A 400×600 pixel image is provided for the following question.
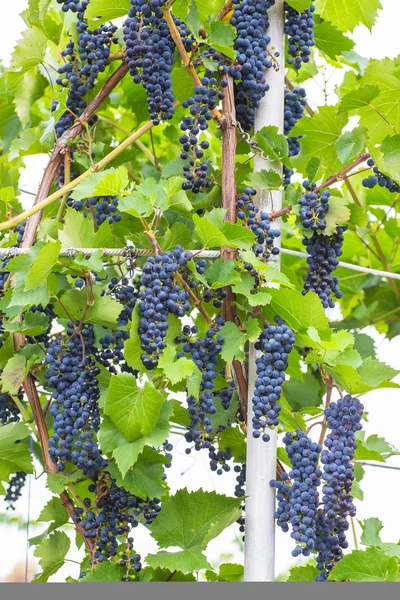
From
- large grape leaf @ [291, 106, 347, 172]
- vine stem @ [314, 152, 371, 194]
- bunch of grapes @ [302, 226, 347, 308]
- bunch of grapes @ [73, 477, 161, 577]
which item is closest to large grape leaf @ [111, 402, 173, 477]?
bunch of grapes @ [73, 477, 161, 577]

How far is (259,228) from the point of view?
1.34 meters

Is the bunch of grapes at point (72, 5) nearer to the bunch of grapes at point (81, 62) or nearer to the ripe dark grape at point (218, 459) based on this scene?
the bunch of grapes at point (81, 62)

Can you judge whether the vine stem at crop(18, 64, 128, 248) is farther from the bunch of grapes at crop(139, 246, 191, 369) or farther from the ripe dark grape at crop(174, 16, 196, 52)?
the bunch of grapes at crop(139, 246, 191, 369)

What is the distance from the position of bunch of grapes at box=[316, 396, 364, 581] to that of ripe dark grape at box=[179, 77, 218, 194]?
458 millimetres

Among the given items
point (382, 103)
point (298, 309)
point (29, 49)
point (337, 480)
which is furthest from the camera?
point (29, 49)

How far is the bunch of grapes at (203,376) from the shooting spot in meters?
1.28

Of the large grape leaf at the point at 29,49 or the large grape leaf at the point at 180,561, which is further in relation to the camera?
the large grape leaf at the point at 29,49

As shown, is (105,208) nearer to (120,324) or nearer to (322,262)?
(120,324)

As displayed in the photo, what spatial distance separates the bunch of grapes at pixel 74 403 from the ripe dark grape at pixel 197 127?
1.09 ft

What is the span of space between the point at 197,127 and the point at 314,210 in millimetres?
249

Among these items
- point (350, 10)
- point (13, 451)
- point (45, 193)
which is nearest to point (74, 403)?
point (13, 451)

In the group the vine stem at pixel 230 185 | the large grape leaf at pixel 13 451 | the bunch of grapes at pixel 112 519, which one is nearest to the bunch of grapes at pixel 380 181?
the vine stem at pixel 230 185

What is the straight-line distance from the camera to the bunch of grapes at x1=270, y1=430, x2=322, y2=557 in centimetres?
119

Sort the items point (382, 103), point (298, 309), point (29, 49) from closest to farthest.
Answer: point (298, 309) → point (382, 103) → point (29, 49)
